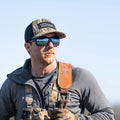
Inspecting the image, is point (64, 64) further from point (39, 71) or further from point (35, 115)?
point (35, 115)

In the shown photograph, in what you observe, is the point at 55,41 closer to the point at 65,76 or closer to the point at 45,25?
the point at 45,25

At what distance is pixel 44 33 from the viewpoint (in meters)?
6.86

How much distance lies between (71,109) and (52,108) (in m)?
0.27

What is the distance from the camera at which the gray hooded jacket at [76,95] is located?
691 centimetres

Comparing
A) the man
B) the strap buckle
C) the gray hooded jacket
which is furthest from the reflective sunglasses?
the strap buckle

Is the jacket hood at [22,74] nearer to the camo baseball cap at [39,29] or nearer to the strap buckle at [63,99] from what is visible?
the camo baseball cap at [39,29]

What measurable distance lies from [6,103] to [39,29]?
49.5 inches

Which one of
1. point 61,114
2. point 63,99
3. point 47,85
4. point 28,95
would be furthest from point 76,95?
point 28,95

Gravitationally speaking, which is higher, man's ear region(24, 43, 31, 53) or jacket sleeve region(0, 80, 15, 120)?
man's ear region(24, 43, 31, 53)

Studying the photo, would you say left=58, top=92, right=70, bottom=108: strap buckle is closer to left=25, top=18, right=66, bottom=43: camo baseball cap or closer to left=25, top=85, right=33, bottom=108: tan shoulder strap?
left=25, top=85, right=33, bottom=108: tan shoulder strap

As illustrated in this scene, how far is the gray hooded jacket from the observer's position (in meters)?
6.91

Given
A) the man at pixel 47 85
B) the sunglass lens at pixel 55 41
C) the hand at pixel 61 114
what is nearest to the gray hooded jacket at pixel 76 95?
the man at pixel 47 85

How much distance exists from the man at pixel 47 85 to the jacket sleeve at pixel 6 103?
0.07 ft

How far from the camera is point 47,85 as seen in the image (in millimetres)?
6969
